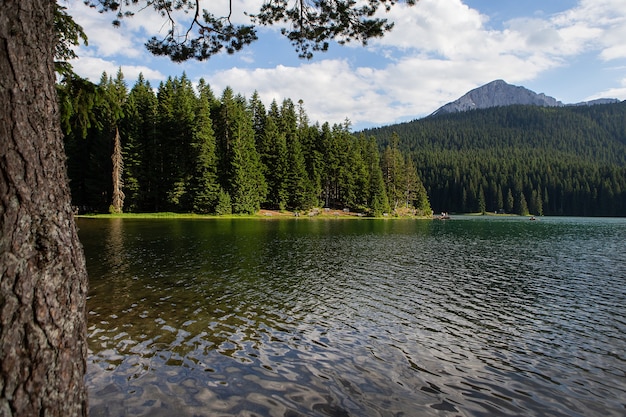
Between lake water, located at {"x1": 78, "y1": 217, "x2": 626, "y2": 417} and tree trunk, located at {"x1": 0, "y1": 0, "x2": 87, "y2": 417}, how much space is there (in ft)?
13.3

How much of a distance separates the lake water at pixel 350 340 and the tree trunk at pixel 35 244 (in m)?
4.04

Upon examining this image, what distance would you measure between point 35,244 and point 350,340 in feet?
28.7

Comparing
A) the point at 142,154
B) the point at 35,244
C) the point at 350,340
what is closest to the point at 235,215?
the point at 142,154

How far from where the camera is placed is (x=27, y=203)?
3135 millimetres

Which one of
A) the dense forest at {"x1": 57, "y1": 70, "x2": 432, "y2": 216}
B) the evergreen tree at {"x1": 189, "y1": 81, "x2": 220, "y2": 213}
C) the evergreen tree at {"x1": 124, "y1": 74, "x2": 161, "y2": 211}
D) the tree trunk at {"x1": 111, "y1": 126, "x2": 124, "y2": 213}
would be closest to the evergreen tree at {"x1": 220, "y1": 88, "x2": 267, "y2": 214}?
the dense forest at {"x1": 57, "y1": 70, "x2": 432, "y2": 216}

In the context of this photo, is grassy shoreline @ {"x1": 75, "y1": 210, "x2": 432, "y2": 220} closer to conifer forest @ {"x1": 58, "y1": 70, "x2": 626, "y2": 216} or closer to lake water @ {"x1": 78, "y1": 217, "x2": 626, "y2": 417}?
conifer forest @ {"x1": 58, "y1": 70, "x2": 626, "y2": 216}

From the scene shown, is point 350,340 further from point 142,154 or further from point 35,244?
point 142,154

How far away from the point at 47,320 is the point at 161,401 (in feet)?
15.2

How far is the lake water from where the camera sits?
7.22 metres

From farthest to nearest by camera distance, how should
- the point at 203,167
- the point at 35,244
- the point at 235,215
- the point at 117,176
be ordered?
1. the point at 235,215
2. the point at 203,167
3. the point at 117,176
4. the point at 35,244

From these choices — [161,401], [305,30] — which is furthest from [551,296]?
[161,401]

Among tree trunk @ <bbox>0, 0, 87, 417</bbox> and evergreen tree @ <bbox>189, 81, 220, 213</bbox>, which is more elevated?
evergreen tree @ <bbox>189, 81, 220, 213</bbox>

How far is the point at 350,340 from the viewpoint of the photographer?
10445mm

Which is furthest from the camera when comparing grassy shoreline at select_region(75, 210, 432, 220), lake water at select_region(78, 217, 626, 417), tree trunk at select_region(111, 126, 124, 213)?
tree trunk at select_region(111, 126, 124, 213)
